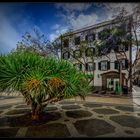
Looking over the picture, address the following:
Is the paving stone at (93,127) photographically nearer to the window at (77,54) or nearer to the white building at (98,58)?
the white building at (98,58)

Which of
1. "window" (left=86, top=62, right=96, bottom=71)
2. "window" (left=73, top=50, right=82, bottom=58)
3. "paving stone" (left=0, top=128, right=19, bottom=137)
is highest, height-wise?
"window" (left=73, top=50, right=82, bottom=58)

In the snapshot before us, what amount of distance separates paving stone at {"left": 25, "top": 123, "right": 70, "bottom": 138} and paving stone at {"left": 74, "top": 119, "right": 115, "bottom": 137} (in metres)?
0.51

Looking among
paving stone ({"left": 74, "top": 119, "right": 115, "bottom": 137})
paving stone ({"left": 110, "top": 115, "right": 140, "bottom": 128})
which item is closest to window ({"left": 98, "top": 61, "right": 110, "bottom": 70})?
paving stone ({"left": 110, "top": 115, "right": 140, "bottom": 128})

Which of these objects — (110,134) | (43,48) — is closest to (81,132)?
(110,134)

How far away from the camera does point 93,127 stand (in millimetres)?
6262

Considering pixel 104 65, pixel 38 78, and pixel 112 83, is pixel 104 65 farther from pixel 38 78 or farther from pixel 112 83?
pixel 38 78

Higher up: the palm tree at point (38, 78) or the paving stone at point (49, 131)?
the palm tree at point (38, 78)

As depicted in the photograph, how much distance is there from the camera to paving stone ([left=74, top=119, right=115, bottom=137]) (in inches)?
224

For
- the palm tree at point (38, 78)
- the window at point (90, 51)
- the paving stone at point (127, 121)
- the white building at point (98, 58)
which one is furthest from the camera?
the white building at point (98, 58)

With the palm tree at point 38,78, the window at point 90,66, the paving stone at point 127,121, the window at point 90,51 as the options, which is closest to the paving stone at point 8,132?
the palm tree at point 38,78

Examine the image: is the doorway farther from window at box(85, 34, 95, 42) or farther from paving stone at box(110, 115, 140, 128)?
paving stone at box(110, 115, 140, 128)

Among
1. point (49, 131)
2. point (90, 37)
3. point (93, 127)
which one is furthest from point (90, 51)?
point (49, 131)

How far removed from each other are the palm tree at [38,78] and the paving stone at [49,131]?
85cm

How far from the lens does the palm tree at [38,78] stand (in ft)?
18.4
